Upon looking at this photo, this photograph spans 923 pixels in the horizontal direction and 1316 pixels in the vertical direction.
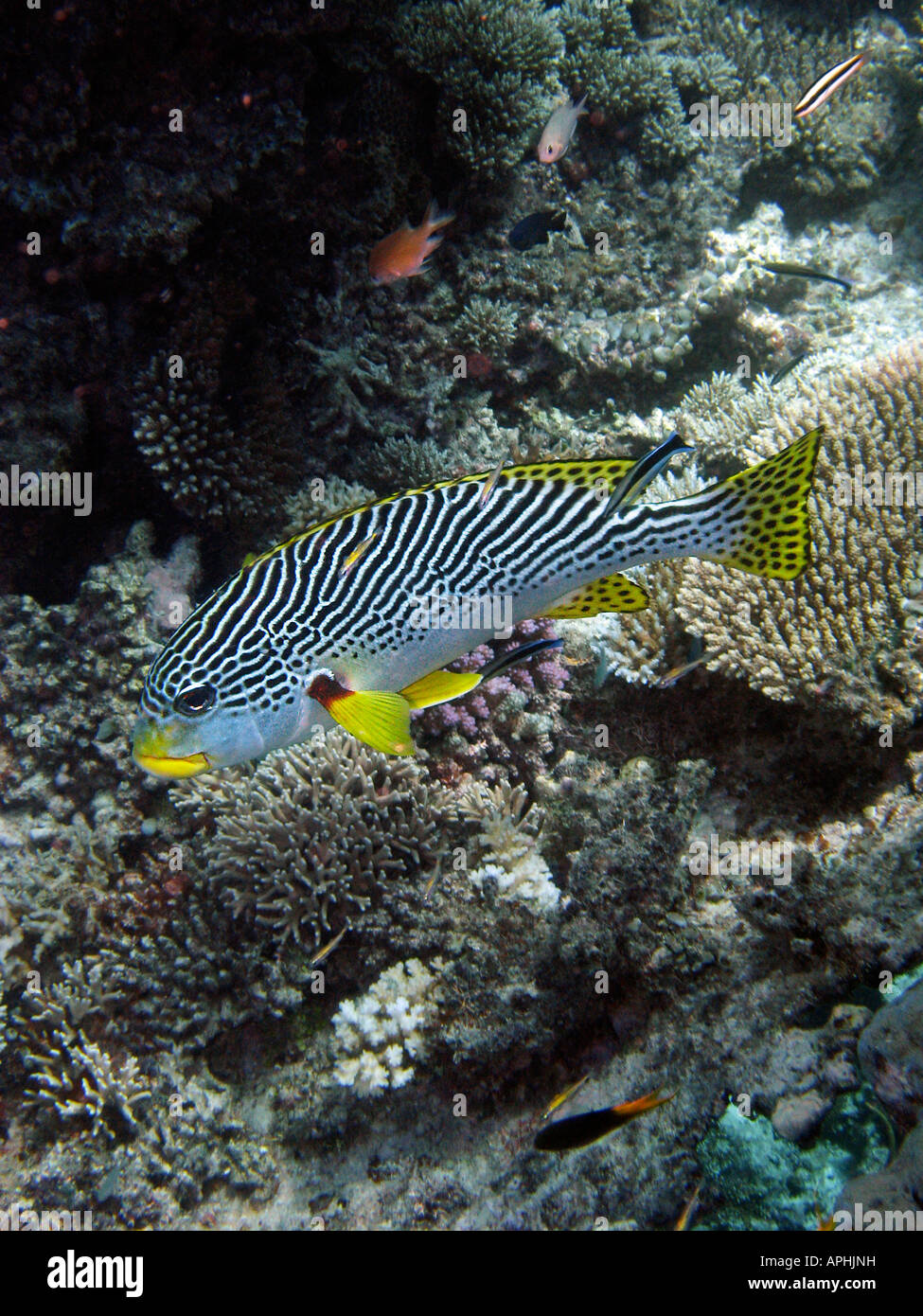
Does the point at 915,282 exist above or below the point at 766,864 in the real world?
above

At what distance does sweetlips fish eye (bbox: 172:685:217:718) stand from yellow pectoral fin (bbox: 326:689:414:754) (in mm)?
390

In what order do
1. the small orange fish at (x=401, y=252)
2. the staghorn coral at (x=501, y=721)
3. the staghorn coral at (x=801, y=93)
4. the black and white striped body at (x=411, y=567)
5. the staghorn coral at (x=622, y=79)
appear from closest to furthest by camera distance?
1. the black and white striped body at (x=411, y=567)
2. the staghorn coral at (x=501, y=721)
3. the small orange fish at (x=401, y=252)
4. the staghorn coral at (x=622, y=79)
5. the staghorn coral at (x=801, y=93)

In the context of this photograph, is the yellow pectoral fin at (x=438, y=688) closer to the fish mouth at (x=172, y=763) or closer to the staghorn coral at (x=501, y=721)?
the fish mouth at (x=172, y=763)

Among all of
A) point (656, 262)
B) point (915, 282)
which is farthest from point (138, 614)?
→ point (915, 282)

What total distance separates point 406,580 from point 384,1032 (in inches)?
102

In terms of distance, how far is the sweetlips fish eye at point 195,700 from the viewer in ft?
7.52

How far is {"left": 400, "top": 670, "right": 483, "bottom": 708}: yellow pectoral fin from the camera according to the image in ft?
8.01

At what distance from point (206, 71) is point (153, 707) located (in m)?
4.48

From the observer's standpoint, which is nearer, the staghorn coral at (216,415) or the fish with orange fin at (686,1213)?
the fish with orange fin at (686,1213)

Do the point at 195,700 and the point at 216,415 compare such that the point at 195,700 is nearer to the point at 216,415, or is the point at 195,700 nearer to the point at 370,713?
the point at 370,713

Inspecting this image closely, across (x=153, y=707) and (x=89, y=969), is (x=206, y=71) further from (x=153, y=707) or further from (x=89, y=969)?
(x=89, y=969)

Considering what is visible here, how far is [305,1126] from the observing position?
383cm

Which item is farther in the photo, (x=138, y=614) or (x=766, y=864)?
(x=138, y=614)

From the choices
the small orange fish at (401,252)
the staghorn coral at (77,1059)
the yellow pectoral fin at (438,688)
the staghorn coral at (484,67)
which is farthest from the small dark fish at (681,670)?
the staghorn coral at (484,67)
